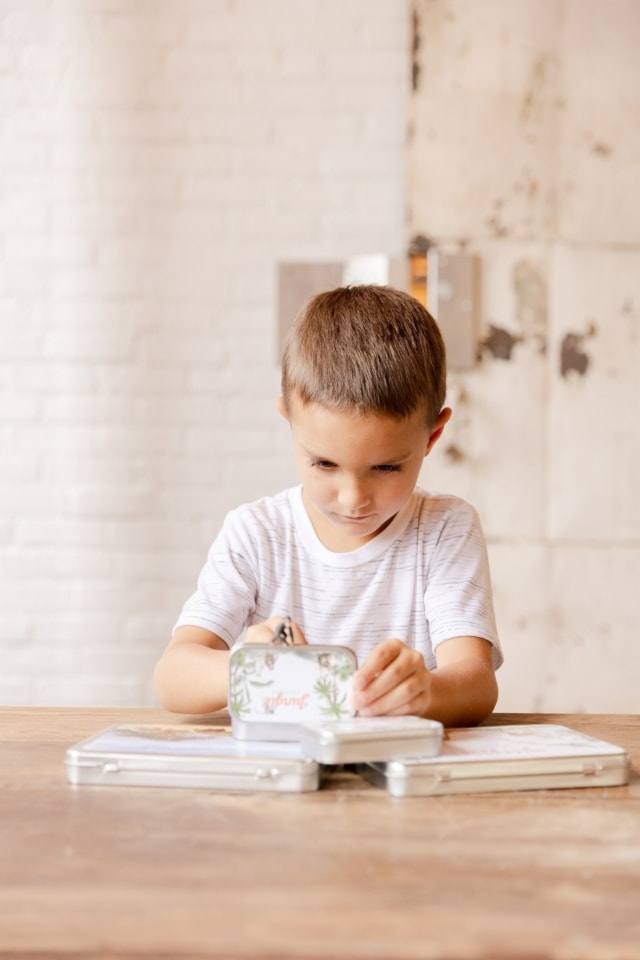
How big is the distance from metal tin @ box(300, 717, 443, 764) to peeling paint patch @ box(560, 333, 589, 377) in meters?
2.01

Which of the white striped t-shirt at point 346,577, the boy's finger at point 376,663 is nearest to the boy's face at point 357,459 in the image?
the white striped t-shirt at point 346,577

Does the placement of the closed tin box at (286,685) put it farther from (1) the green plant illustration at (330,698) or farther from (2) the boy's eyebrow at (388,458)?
(2) the boy's eyebrow at (388,458)

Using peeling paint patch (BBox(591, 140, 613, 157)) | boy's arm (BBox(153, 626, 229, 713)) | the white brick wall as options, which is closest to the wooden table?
boy's arm (BBox(153, 626, 229, 713))

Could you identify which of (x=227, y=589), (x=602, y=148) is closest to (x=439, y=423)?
(x=227, y=589)

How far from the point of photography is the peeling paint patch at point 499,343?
9.25 ft

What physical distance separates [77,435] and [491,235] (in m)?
1.22

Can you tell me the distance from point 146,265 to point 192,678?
192 centimetres

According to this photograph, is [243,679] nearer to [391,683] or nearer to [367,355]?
[391,683]

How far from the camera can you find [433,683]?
1.17 metres

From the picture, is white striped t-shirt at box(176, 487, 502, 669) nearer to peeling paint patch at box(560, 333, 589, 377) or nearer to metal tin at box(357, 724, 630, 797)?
metal tin at box(357, 724, 630, 797)

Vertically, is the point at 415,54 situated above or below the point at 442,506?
above

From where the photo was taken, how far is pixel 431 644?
1508 mm

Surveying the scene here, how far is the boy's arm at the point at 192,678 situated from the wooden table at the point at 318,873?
31 centimetres

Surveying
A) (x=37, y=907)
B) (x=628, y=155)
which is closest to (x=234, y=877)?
(x=37, y=907)
